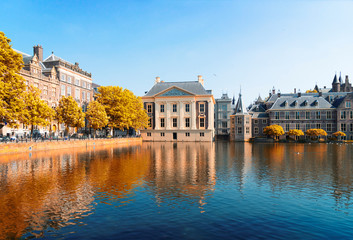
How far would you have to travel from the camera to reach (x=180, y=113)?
9244cm

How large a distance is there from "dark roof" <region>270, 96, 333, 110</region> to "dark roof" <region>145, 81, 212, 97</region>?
997 inches

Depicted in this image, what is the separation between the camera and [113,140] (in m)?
70.5

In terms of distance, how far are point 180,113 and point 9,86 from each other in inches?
2310

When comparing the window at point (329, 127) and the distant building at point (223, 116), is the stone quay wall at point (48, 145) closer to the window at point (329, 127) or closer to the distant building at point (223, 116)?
the distant building at point (223, 116)

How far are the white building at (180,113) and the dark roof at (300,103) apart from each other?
2457 centimetres

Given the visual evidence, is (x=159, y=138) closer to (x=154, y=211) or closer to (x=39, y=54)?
(x=39, y=54)

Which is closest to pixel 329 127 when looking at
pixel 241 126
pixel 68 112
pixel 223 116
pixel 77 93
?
pixel 241 126

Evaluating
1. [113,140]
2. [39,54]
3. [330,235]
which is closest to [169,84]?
[113,140]

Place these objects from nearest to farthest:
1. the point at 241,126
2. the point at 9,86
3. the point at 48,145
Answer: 1. the point at 9,86
2. the point at 48,145
3. the point at 241,126

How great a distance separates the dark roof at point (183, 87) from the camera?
306ft

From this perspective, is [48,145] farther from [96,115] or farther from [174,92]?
[174,92]

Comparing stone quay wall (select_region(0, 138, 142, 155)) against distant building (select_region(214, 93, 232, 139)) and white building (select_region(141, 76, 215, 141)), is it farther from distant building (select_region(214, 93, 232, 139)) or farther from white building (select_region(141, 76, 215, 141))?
distant building (select_region(214, 93, 232, 139))

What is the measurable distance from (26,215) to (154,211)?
20.1 ft

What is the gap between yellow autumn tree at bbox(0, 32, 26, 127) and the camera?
1539 inches
